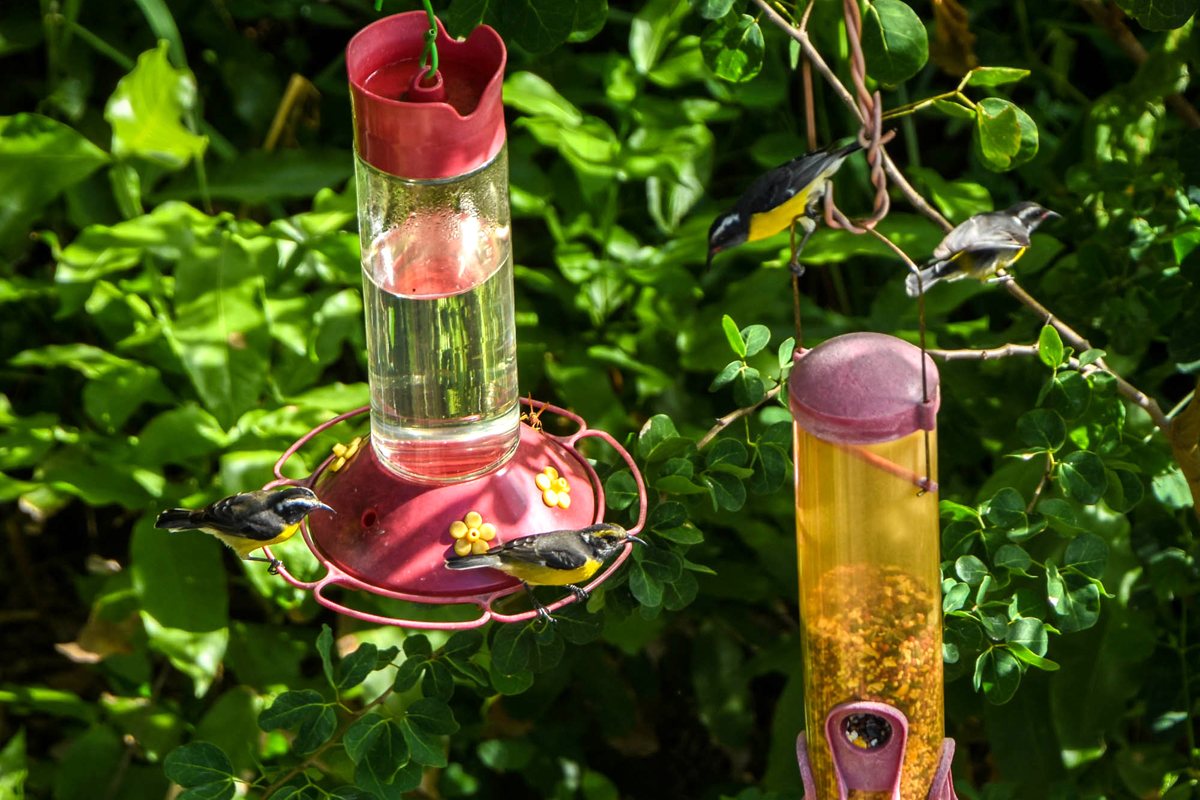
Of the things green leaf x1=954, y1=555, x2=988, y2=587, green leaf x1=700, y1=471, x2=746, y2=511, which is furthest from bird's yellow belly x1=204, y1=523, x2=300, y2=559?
green leaf x1=954, y1=555, x2=988, y2=587

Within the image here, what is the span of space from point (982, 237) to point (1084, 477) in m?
0.50

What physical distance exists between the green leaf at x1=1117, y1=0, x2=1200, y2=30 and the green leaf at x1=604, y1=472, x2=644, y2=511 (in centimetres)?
91

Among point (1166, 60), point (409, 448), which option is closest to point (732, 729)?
point (409, 448)

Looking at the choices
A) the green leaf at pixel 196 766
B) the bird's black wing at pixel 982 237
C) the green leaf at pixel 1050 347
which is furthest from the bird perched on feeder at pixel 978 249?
the green leaf at pixel 196 766

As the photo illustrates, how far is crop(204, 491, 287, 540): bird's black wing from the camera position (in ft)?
4.99

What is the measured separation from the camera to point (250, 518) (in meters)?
1.53

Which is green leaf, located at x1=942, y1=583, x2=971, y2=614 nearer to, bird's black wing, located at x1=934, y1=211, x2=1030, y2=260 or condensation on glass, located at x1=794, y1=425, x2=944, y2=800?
condensation on glass, located at x1=794, y1=425, x2=944, y2=800

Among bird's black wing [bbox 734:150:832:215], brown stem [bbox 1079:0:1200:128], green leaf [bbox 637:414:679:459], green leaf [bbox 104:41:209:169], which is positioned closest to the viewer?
bird's black wing [bbox 734:150:832:215]

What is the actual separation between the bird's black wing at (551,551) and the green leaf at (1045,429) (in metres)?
0.72

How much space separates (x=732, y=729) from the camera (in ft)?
9.59

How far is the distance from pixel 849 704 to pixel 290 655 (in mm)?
1543

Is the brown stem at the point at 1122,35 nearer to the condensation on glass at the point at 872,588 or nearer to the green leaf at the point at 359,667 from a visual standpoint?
the condensation on glass at the point at 872,588

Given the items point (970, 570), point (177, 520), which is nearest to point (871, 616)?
point (970, 570)

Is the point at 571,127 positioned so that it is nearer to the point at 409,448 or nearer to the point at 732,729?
the point at 409,448
